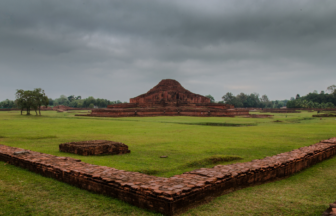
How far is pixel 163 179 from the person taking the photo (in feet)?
14.0

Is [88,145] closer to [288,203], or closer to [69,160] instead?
[69,160]

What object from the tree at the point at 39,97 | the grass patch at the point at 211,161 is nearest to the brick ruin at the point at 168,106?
the tree at the point at 39,97

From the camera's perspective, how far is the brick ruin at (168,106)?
1353 inches

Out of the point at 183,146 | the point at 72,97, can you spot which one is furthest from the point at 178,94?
the point at 72,97

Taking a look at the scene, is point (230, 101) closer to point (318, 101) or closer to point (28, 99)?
point (318, 101)

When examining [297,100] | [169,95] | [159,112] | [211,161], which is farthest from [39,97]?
[297,100]

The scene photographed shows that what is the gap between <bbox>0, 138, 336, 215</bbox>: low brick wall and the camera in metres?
3.61

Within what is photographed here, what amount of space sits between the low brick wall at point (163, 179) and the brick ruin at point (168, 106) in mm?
27378

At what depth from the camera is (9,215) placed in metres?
3.50

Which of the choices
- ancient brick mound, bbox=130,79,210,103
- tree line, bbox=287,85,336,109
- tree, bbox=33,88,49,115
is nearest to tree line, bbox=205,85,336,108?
tree line, bbox=287,85,336,109

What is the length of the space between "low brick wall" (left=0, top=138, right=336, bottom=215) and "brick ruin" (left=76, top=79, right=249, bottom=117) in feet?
89.8

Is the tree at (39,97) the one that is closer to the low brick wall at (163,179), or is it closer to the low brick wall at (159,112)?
the low brick wall at (159,112)

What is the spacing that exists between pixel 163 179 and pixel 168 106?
39.3 meters

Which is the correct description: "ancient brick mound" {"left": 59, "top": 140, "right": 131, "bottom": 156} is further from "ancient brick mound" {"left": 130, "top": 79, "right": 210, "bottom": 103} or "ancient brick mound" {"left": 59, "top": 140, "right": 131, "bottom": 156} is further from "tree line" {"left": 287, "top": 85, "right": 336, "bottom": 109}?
"tree line" {"left": 287, "top": 85, "right": 336, "bottom": 109}
